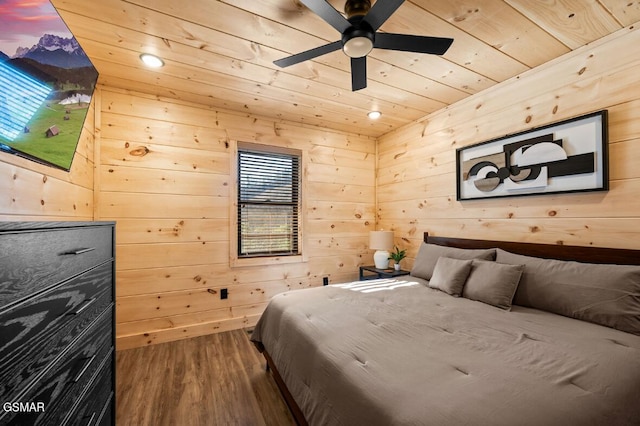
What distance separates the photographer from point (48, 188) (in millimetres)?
1680

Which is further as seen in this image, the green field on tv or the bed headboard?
the bed headboard

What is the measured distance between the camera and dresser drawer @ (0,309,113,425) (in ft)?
2.52

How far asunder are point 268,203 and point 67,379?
2535mm

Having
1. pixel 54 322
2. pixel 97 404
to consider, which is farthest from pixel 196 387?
pixel 54 322

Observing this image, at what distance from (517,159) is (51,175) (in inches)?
139

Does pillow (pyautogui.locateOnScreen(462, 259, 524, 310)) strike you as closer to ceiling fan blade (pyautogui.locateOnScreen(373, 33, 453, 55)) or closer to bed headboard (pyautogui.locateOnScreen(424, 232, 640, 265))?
bed headboard (pyautogui.locateOnScreen(424, 232, 640, 265))

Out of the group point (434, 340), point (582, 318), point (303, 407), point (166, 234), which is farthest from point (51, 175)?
point (582, 318)

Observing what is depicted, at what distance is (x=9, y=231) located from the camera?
0.69m

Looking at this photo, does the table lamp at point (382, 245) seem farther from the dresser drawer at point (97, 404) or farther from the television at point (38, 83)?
the television at point (38, 83)

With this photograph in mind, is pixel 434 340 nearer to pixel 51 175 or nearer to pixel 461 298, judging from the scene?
pixel 461 298

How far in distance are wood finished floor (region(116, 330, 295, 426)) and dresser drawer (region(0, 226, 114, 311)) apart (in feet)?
3.94

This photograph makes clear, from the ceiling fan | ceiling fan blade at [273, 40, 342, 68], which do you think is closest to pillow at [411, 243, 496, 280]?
the ceiling fan

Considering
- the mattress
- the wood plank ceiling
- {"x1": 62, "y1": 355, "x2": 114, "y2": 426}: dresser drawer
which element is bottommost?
{"x1": 62, "y1": 355, "x2": 114, "y2": 426}: dresser drawer

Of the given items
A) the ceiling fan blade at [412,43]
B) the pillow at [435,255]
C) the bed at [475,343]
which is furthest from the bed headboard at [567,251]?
the ceiling fan blade at [412,43]
